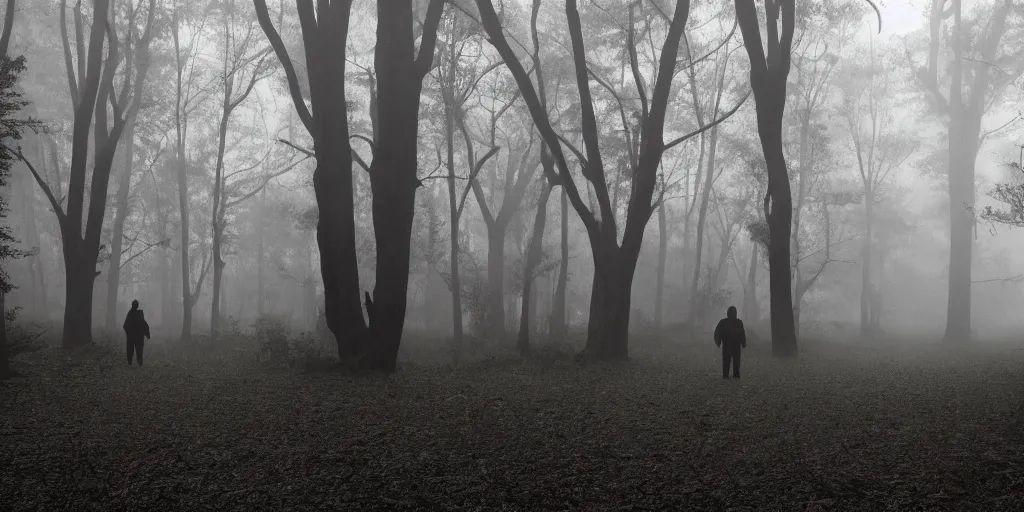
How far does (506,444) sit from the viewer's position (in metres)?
6.32

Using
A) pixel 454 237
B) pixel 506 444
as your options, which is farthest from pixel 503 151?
pixel 506 444

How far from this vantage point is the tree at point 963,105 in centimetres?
2519

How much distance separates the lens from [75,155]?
17.1 m

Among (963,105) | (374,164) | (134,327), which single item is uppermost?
(963,105)

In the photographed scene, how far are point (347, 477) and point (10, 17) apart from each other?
1322 centimetres

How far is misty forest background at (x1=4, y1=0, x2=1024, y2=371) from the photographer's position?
39.4 feet

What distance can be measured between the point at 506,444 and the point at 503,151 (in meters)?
29.6

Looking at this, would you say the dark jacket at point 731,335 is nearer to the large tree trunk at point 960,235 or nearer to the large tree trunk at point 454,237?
the large tree trunk at point 454,237

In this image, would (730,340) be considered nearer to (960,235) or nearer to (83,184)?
(83,184)

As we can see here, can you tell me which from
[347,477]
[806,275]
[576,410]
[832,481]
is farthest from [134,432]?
[806,275]

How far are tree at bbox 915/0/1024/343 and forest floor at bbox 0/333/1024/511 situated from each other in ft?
57.0

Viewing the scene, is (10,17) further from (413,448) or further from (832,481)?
(832,481)

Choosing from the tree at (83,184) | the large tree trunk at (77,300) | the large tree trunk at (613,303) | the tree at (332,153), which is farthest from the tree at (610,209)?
the large tree trunk at (77,300)

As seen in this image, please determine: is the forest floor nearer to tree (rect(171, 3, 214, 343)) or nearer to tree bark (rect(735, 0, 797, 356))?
tree bark (rect(735, 0, 797, 356))
